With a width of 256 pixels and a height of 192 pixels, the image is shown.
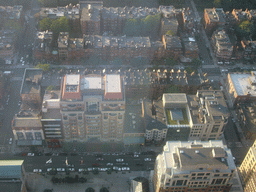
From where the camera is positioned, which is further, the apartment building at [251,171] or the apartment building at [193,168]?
the apartment building at [251,171]

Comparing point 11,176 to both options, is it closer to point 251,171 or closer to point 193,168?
point 193,168

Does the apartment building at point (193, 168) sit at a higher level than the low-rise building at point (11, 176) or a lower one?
higher

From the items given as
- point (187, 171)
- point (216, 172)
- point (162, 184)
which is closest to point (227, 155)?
point (216, 172)

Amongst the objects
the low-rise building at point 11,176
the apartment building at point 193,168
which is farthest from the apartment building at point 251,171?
the low-rise building at point 11,176

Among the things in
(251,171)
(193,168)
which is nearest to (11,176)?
(193,168)

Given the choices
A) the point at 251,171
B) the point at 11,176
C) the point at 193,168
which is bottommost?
the point at 11,176

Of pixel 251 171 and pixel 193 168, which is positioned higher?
pixel 193 168

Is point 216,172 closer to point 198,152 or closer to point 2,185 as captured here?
point 198,152

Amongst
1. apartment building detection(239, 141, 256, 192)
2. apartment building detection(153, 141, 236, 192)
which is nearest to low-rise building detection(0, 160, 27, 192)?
apartment building detection(153, 141, 236, 192)

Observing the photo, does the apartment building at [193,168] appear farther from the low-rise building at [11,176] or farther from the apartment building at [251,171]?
the low-rise building at [11,176]
